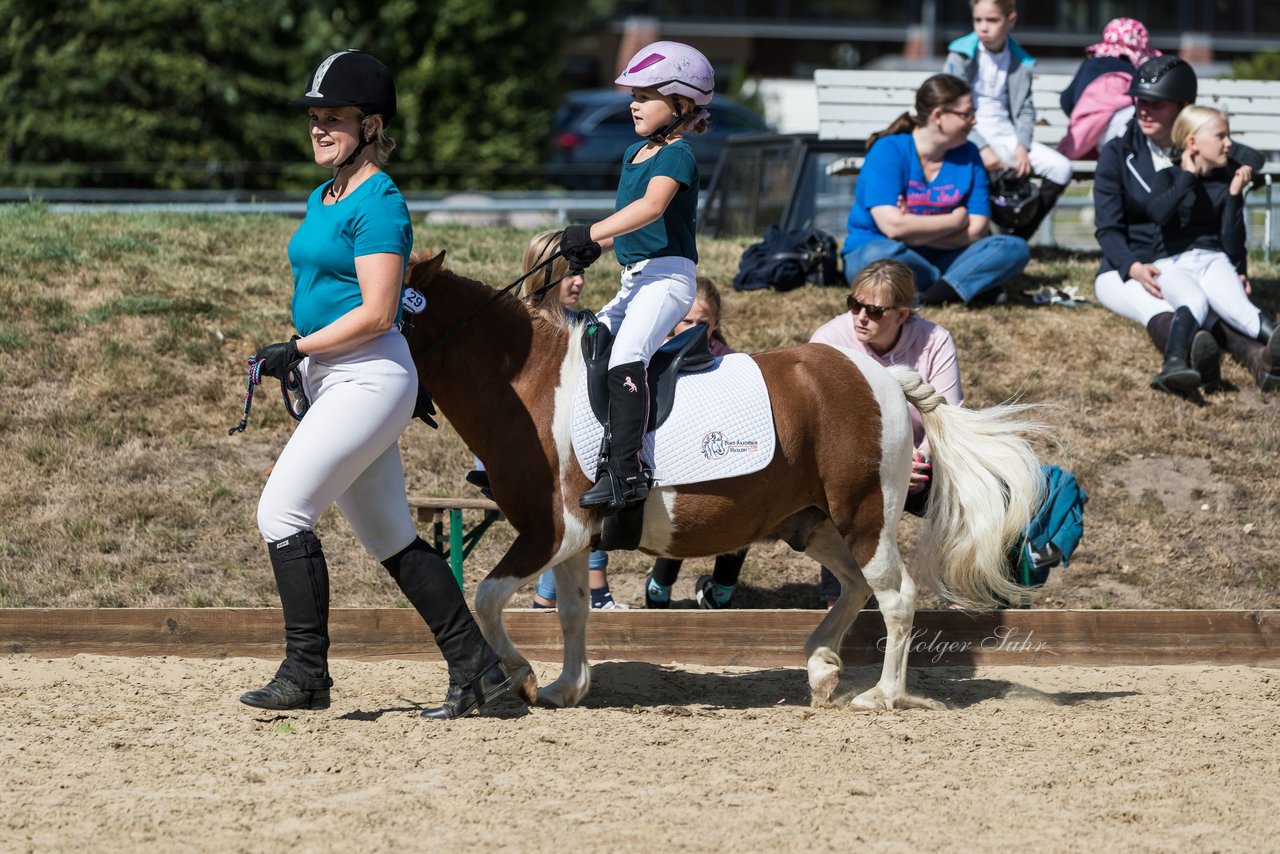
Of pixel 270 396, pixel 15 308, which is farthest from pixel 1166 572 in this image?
pixel 15 308

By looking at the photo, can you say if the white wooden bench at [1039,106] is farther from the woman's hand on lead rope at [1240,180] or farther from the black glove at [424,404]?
the black glove at [424,404]

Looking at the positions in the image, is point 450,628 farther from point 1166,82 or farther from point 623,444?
point 1166,82

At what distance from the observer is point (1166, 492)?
26.0ft

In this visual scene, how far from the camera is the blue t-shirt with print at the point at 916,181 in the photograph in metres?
8.55

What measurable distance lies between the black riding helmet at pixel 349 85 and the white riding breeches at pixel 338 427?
2.35ft

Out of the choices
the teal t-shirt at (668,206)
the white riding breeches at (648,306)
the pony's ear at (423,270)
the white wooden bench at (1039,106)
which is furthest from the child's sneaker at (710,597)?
the white wooden bench at (1039,106)

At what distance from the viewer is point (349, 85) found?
4656 millimetres

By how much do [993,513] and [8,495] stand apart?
4.60 m

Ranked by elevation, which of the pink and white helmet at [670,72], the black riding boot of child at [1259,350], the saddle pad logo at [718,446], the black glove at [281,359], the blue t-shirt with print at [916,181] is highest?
the pink and white helmet at [670,72]

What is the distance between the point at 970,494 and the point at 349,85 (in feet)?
8.96

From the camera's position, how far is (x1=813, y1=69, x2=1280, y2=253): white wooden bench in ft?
35.3

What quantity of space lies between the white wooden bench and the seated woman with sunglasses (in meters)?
4.14

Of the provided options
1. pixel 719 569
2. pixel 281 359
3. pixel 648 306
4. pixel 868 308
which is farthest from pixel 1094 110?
pixel 281 359

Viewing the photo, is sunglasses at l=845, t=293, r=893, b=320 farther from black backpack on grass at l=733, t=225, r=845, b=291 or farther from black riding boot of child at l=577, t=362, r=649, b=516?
black backpack on grass at l=733, t=225, r=845, b=291
